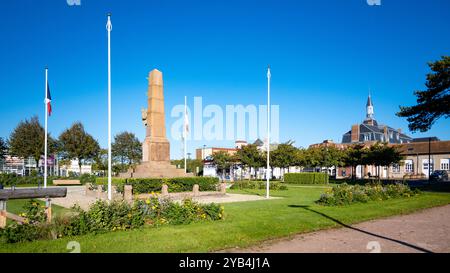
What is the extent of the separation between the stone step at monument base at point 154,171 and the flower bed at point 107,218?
15064 millimetres

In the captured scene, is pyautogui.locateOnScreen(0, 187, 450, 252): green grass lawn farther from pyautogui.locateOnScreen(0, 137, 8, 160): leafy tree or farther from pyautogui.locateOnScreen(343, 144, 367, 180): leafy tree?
pyautogui.locateOnScreen(0, 137, 8, 160): leafy tree

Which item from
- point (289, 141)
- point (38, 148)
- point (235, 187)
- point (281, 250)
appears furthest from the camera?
point (289, 141)

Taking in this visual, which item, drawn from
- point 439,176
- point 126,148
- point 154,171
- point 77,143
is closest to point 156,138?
point 154,171

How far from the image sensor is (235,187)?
3409 centimetres

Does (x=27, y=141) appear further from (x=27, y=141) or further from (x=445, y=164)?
(x=445, y=164)

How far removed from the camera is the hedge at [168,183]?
22719mm

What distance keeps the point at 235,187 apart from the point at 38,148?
3229 centimetres

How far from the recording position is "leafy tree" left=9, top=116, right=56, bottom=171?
48.7 m

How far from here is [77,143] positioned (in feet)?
172

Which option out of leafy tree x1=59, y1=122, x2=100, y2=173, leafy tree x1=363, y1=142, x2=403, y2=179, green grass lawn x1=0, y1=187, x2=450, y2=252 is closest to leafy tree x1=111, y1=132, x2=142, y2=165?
leafy tree x1=59, y1=122, x2=100, y2=173
